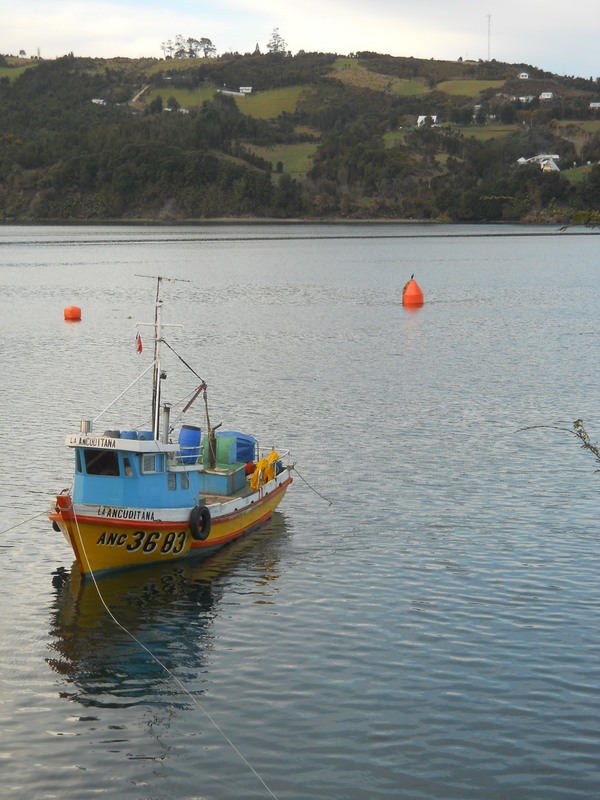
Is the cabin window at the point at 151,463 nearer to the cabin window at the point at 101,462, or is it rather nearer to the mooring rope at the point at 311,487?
the cabin window at the point at 101,462

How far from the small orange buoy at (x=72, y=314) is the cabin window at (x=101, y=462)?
6557 cm

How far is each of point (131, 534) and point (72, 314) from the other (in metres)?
66.3

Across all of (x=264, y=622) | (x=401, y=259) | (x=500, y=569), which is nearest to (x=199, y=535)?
(x=264, y=622)

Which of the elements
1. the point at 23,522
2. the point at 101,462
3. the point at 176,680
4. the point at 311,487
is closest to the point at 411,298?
the point at 311,487

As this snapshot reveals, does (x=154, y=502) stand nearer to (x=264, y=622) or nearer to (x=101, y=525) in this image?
(x=101, y=525)

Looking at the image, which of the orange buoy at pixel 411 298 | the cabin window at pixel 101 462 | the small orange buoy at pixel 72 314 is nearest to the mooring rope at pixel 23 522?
the cabin window at pixel 101 462

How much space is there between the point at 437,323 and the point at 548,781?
242 feet

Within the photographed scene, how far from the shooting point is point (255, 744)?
20.5 m

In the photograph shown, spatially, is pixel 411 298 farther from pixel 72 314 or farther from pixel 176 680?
pixel 176 680

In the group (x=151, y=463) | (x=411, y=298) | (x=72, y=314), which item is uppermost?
(x=411, y=298)

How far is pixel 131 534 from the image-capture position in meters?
30.1

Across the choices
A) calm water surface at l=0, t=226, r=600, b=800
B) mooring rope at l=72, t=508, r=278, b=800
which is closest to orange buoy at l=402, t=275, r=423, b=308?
calm water surface at l=0, t=226, r=600, b=800

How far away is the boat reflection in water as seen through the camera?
23562 mm

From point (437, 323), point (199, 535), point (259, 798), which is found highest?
point (437, 323)
